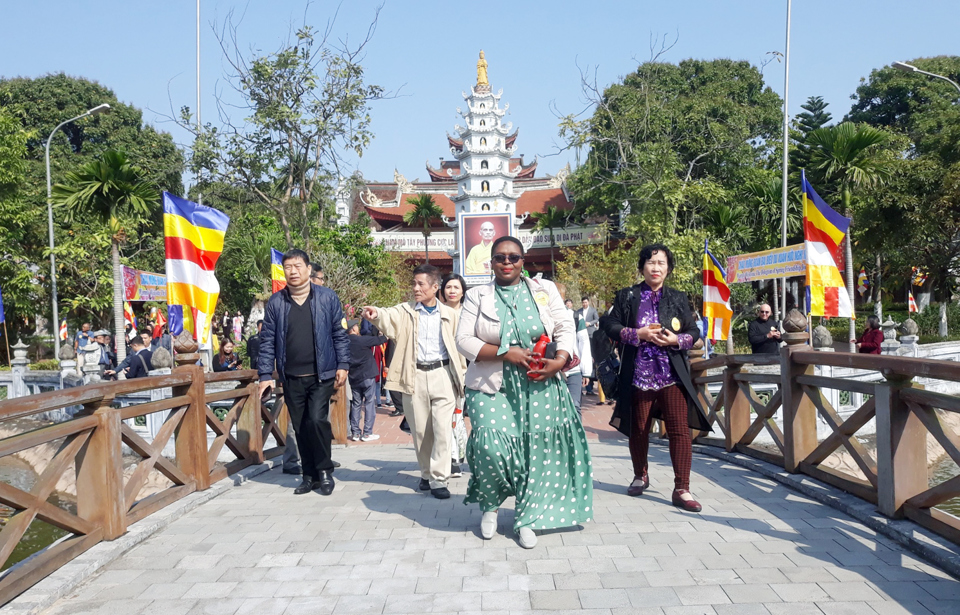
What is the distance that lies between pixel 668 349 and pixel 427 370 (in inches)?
70.5

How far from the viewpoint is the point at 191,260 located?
787 cm

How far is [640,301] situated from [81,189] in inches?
639

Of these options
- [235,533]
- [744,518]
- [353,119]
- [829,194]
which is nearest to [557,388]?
[744,518]

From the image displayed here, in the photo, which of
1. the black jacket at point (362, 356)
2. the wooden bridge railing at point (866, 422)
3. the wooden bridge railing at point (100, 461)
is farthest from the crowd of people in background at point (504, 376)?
the black jacket at point (362, 356)

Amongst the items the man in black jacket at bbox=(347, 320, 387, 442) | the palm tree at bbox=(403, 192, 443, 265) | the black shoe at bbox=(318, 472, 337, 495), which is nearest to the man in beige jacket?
the black shoe at bbox=(318, 472, 337, 495)

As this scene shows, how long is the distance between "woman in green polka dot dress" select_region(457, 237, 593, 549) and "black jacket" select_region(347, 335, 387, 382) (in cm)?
475

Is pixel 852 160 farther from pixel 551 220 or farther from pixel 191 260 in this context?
pixel 551 220

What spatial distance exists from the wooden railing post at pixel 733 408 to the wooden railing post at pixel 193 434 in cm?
432

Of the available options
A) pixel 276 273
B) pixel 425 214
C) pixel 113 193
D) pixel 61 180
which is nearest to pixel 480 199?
pixel 425 214

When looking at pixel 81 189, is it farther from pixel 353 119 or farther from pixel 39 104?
pixel 39 104

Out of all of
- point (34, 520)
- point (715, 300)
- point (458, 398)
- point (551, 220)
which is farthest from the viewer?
point (551, 220)

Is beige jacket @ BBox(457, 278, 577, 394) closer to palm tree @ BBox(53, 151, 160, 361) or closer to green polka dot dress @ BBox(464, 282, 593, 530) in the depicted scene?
green polka dot dress @ BBox(464, 282, 593, 530)

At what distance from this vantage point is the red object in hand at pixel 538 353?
420cm

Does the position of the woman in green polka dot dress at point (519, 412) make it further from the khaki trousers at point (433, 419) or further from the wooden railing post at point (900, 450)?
the wooden railing post at point (900, 450)
